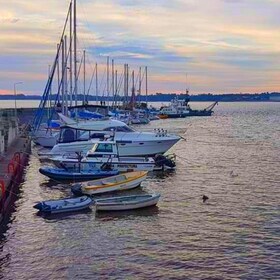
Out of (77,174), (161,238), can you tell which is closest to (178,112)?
(77,174)

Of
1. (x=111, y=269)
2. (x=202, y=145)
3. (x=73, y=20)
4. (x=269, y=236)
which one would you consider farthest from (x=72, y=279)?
(x=202, y=145)

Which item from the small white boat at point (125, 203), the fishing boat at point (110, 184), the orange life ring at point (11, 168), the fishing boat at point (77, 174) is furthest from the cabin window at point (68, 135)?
the small white boat at point (125, 203)

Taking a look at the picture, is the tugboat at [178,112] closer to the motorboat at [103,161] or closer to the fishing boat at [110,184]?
the motorboat at [103,161]

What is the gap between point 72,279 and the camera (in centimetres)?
1762

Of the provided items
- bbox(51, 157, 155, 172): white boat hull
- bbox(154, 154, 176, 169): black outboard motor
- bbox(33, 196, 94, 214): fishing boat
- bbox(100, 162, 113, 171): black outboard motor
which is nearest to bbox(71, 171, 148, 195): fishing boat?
bbox(33, 196, 94, 214): fishing boat

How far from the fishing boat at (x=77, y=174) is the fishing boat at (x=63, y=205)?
6.66m

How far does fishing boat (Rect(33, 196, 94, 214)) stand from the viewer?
83.6ft

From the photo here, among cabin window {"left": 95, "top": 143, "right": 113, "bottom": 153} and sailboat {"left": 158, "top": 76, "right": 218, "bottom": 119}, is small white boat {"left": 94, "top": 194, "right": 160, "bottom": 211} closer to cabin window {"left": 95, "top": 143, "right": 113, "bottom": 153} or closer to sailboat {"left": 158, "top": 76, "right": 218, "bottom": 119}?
cabin window {"left": 95, "top": 143, "right": 113, "bottom": 153}

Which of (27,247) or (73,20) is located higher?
(73,20)

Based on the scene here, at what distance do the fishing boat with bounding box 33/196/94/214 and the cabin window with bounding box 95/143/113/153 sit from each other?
10.2m

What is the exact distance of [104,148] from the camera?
37125 mm

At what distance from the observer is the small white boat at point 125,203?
1019 inches

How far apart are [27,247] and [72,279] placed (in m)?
3.70

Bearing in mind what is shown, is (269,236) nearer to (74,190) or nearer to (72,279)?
(72,279)
